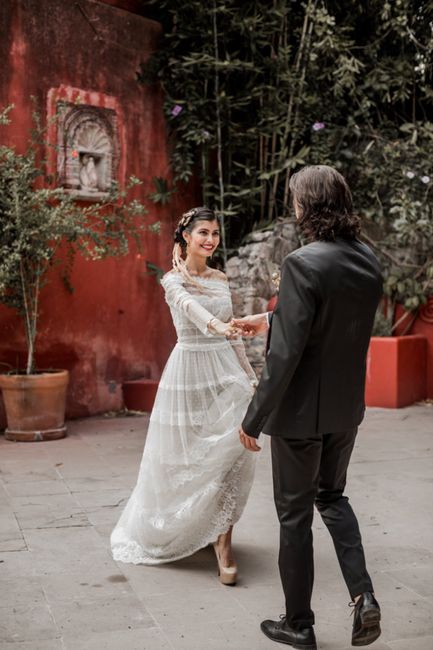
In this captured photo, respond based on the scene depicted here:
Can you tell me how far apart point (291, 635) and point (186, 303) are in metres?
1.54

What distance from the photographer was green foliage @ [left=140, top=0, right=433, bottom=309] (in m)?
8.41

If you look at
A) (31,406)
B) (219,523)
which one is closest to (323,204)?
(219,523)

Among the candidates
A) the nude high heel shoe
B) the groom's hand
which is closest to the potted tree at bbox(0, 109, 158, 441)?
the nude high heel shoe

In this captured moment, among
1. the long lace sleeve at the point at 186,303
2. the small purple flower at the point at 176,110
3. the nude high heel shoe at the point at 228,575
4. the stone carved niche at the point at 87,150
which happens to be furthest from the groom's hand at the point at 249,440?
the small purple flower at the point at 176,110

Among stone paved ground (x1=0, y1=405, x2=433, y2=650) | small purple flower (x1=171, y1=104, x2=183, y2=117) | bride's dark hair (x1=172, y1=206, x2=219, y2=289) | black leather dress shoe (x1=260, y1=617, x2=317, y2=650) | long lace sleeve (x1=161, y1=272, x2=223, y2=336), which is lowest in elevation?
stone paved ground (x1=0, y1=405, x2=433, y2=650)

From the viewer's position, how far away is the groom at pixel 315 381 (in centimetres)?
280

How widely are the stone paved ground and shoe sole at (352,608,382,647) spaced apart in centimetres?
20

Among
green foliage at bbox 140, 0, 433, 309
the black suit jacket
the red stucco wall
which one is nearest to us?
the black suit jacket

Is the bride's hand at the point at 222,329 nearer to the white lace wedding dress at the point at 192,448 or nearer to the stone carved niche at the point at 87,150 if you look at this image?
the white lace wedding dress at the point at 192,448

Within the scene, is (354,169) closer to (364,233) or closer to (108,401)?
(364,233)

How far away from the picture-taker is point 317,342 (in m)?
2.85

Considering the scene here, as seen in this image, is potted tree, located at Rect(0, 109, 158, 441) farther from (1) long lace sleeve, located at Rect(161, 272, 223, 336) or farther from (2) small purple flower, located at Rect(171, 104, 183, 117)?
(1) long lace sleeve, located at Rect(161, 272, 223, 336)

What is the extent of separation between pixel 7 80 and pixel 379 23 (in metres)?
4.34

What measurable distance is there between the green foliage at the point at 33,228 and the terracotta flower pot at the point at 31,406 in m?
0.23
